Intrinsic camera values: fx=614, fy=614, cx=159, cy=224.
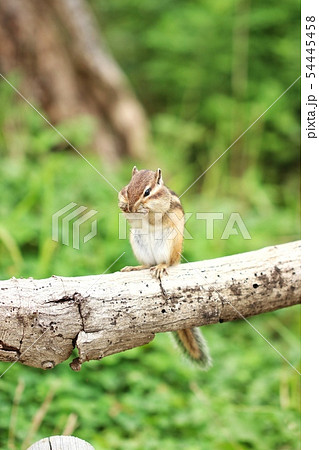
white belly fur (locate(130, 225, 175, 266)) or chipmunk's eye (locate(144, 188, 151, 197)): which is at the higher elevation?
chipmunk's eye (locate(144, 188, 151, 197))

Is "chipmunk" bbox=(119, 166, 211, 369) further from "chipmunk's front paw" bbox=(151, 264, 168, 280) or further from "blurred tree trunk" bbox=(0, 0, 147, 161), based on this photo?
"blurred tree trunk" bbox=(0, 0, 147, 161)

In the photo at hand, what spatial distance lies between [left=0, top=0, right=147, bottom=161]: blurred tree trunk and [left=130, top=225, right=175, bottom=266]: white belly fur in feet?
12.4

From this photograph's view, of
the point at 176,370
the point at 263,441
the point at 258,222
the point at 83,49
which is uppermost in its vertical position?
the point at 83,49

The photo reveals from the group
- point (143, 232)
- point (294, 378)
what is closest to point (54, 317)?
point (143, 232)

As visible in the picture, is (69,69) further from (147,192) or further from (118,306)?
(147,192)

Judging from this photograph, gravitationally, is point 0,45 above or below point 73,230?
above

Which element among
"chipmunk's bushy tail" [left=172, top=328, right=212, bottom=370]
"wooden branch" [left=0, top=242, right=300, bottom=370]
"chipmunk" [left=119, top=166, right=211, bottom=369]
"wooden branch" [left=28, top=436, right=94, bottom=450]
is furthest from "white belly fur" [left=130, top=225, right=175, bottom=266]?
"wooden branch" [left=28, top=436, right=94, bottom=450]

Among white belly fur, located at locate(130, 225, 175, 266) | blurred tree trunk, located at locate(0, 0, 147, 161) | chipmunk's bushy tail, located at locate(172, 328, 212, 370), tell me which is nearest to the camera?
white belly fur, located at locate(130, 225, 175, 266)

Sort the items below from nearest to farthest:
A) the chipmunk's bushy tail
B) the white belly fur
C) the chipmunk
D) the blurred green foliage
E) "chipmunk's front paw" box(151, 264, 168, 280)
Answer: the chipmunk
"chipmunk's front paw" box(151, 264, 168, 280)
the white belly fur
the chipmunk's bushy tail
the blurred green foliage

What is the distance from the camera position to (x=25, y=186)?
4.55 metres

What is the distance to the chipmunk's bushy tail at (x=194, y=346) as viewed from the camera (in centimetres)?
264

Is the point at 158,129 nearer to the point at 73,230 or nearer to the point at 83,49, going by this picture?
the point at 83,49

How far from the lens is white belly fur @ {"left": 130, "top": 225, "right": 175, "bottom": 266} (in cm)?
245

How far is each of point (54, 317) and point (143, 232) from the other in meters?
0.50
